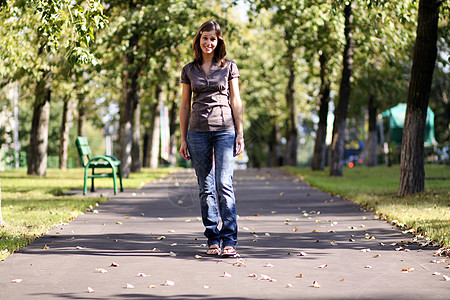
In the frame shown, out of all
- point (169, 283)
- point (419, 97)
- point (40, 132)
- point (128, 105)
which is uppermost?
point (128, 105)

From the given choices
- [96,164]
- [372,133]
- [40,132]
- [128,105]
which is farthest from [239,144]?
[372,133]

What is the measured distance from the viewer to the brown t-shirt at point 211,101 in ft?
22.3

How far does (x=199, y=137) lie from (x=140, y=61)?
1765cm

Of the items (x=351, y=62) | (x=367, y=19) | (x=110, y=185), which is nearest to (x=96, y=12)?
(x=110, y=185)

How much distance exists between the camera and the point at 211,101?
6.82 m

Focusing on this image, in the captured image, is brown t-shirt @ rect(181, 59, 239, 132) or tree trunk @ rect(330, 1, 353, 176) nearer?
brown t-shirt @ rect(181, 59, 239, 132)

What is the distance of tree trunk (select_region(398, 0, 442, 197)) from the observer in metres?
13.1

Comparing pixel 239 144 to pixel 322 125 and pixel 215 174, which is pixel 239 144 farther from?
pixel 322 125

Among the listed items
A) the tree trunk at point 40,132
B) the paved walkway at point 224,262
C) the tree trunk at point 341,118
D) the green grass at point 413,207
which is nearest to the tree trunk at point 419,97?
the green grass at point 413,207

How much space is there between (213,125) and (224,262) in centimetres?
126

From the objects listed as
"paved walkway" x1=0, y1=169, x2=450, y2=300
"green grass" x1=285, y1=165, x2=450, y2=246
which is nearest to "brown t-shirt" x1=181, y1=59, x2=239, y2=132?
"paved walkway" x1=0, y1=169, x2=450, y2=300

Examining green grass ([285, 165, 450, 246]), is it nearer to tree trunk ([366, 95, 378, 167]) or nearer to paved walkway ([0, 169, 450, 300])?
paved walkway ([0, 169, 450, 300])

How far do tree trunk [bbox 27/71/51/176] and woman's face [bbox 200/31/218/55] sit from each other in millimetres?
17475

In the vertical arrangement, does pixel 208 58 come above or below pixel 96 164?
→ above
